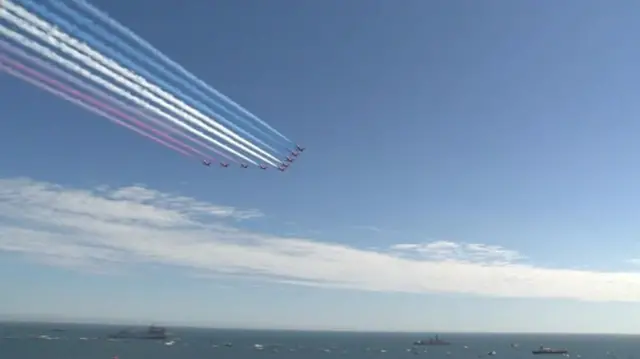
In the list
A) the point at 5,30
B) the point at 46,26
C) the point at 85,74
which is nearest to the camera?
the point at 5,30

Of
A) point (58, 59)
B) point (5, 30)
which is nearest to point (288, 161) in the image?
point (58, 59)

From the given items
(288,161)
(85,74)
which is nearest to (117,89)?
(85,74)

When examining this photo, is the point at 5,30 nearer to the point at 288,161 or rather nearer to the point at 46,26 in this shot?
the point at 46,26

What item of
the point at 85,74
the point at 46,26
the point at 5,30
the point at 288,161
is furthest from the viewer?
the point at 288,161

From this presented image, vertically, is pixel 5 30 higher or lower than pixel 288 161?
lower

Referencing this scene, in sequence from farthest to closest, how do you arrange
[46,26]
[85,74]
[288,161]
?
[288,161] → [85,74] → [46,26]

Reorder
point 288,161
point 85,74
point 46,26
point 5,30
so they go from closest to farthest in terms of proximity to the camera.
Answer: point 5,30 → point 46,26 → point 85,74 → point 288,161

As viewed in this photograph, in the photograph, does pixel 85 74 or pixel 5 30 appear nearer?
pixel 5 30

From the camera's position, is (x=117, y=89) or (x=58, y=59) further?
(x=117, y=89)

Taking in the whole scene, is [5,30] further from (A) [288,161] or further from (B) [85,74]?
(A) [288,161]
